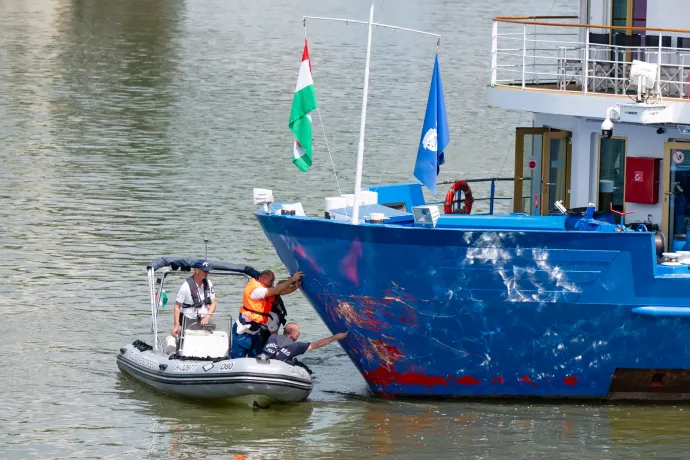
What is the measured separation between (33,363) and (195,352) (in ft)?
9.69

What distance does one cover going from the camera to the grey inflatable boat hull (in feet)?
49.7

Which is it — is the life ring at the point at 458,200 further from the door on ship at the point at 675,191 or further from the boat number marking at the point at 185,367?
the boat number marking at the point at 185,367

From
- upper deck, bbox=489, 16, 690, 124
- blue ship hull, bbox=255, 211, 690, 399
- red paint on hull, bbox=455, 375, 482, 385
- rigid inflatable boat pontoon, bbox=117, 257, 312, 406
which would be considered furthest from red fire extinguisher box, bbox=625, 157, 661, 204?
rigid inflatable boat pontoon, bbox=117, 257, 312, 406

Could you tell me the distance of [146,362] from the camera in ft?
53.5

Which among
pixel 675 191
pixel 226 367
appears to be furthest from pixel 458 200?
pixel 226 367

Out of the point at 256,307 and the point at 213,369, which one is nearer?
the point at 213,369

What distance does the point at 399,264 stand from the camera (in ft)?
47.7

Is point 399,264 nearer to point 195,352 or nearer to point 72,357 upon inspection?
point 195,352

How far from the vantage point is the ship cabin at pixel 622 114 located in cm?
1544

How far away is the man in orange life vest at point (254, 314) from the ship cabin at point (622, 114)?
3.59 m

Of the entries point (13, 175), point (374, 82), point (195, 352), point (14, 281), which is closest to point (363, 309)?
point (195, 352)

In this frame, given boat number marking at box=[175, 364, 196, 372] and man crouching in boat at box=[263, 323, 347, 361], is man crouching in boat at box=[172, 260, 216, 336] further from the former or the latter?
man crouching in boat at box=[263, 323, 347, 361]

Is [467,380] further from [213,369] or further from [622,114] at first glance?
[622,114]

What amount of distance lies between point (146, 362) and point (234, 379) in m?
1.60
